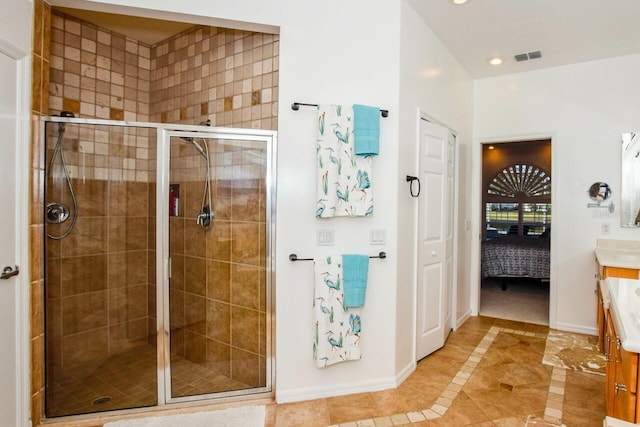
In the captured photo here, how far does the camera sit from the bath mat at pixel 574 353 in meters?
2.85

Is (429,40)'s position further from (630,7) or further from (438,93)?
(630,7)

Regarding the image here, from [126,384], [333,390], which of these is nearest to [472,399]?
[333,390]

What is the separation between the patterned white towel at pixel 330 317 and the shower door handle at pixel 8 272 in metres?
1.69

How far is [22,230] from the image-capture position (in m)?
1.95

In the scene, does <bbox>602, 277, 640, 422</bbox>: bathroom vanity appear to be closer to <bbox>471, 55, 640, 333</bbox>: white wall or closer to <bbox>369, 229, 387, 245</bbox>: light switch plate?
<bbox>369, 229, 387, 245</bbox>: light switch plate

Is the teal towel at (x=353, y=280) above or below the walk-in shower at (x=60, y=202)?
below

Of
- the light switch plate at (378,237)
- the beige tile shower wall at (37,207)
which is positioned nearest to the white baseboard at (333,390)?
the light switch plate at (378,237)

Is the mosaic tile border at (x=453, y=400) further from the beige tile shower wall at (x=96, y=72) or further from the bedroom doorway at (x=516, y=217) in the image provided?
the beige tile shower wall at (x=96, y=72)

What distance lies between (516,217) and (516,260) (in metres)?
2.58

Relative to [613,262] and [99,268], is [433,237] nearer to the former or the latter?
[613,262]

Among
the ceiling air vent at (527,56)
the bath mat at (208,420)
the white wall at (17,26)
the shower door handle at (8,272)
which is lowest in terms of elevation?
the bath mat at (208,420)

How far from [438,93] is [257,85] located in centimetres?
169

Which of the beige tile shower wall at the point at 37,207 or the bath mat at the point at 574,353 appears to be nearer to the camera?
the beige tile shower wall at the point at 37,207

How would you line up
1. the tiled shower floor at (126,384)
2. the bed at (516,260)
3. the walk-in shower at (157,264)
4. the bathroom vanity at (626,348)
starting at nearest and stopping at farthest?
the bathroom vanity at (626,348) → the tiled shower floor at (126,384) → the walk-in shower at (157,264) → the bed at (516,260)
